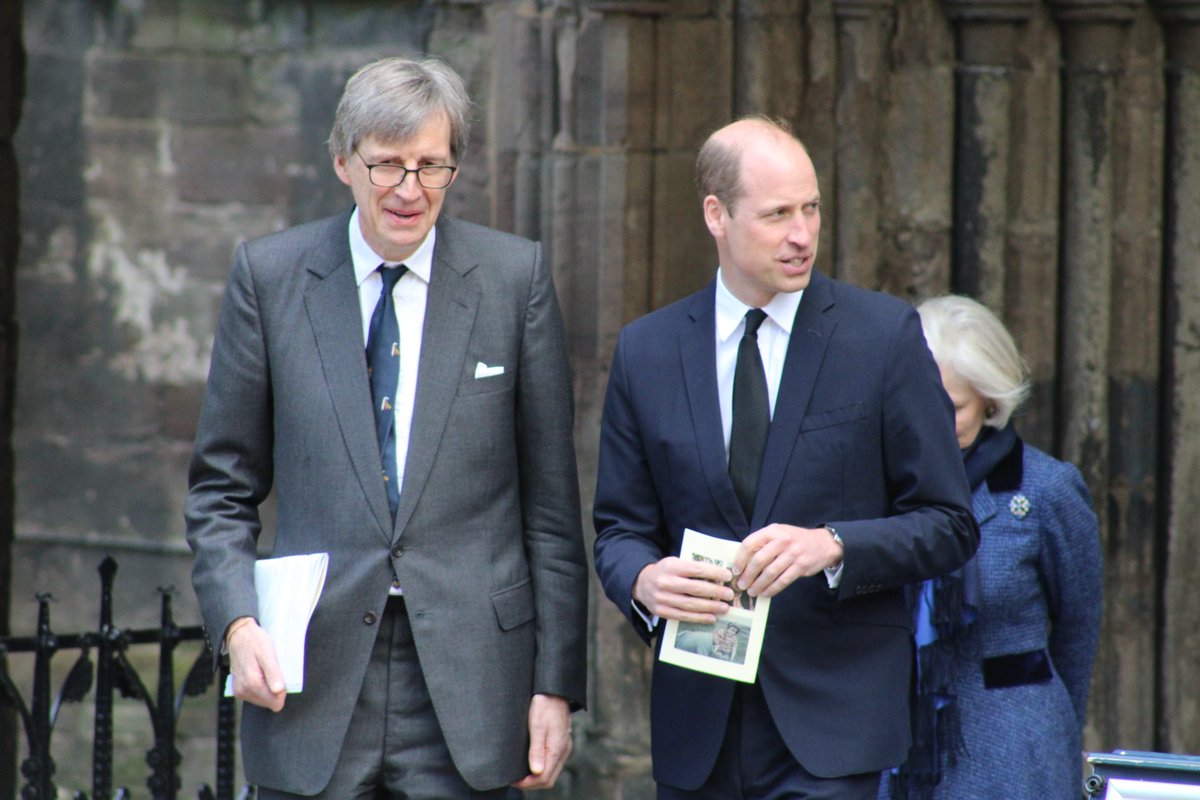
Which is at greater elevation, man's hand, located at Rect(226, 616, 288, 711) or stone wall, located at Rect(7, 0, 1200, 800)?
stone wall, located at Rect(7, 0, 1200, 800)

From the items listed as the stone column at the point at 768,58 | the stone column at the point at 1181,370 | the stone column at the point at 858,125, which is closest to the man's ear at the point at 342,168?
the stone column at the point at 768,58

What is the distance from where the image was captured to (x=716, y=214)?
3.16m

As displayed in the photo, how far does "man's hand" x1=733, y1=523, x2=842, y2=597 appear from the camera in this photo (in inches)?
113

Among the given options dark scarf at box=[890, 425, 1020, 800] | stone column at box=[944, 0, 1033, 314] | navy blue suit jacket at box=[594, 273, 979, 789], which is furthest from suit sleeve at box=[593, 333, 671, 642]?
stone column at box=[944, 0, 1033, 314]

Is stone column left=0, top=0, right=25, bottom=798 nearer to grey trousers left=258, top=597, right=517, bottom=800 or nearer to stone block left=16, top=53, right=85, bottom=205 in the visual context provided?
stone block left=16, top=53, right=85, bottom=205

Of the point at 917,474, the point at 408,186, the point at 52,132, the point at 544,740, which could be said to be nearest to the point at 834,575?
the point at 917,474

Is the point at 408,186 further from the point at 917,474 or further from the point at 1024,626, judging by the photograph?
the point at 1024,626

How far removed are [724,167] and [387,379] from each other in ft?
2.33

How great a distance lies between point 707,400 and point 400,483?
1.85 ft

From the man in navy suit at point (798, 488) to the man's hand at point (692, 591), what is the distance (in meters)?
0.05

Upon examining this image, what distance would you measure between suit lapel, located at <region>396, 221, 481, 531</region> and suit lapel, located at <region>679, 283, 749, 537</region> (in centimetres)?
40

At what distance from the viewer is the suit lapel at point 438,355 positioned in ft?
10.2

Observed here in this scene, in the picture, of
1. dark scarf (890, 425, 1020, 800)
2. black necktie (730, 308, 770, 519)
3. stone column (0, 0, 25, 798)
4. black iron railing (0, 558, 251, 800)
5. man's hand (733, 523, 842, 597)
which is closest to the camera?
man's hand (733, 523, 842, 597)

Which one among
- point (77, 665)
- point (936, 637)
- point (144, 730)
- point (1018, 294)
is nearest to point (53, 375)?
point (144, 730)
